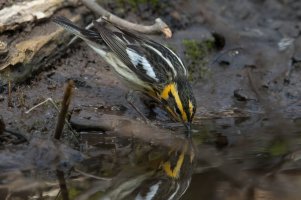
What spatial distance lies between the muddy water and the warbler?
359 millimetres

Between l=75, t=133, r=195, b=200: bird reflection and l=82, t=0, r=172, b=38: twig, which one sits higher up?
l=82, t=0, r=172, b=38: twig

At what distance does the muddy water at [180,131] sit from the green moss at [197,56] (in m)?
0.03

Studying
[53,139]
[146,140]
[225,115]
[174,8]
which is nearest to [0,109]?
[53,139]

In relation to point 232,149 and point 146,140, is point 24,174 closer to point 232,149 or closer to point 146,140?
point 146,140

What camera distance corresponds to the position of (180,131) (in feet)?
26.2

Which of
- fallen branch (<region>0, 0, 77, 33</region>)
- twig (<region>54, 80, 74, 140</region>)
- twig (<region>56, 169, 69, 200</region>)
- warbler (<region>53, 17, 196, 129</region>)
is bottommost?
twig (<region>56, 169, 69, 200</region>)

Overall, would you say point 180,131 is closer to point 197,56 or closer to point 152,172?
point 152,172

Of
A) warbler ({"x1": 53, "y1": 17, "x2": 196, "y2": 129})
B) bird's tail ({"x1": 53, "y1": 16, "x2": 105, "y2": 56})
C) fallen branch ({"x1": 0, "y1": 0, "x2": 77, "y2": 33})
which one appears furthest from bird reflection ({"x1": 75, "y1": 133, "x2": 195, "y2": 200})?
fallen branch ({"x1": 0, "y1": 0, "x2": 77, "y2": 33})

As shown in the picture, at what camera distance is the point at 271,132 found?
317 inches

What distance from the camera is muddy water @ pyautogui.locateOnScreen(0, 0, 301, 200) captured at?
19.9 ft

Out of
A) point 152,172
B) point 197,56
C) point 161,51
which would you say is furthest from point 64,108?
point 197,56

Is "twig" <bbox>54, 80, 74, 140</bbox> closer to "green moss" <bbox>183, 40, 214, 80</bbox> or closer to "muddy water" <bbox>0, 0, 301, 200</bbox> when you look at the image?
"muddy water" <bbox>0, 0, 301, 200</bbox>

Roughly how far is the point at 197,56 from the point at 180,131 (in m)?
2.07

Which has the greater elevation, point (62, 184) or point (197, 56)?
point (197, 56)
